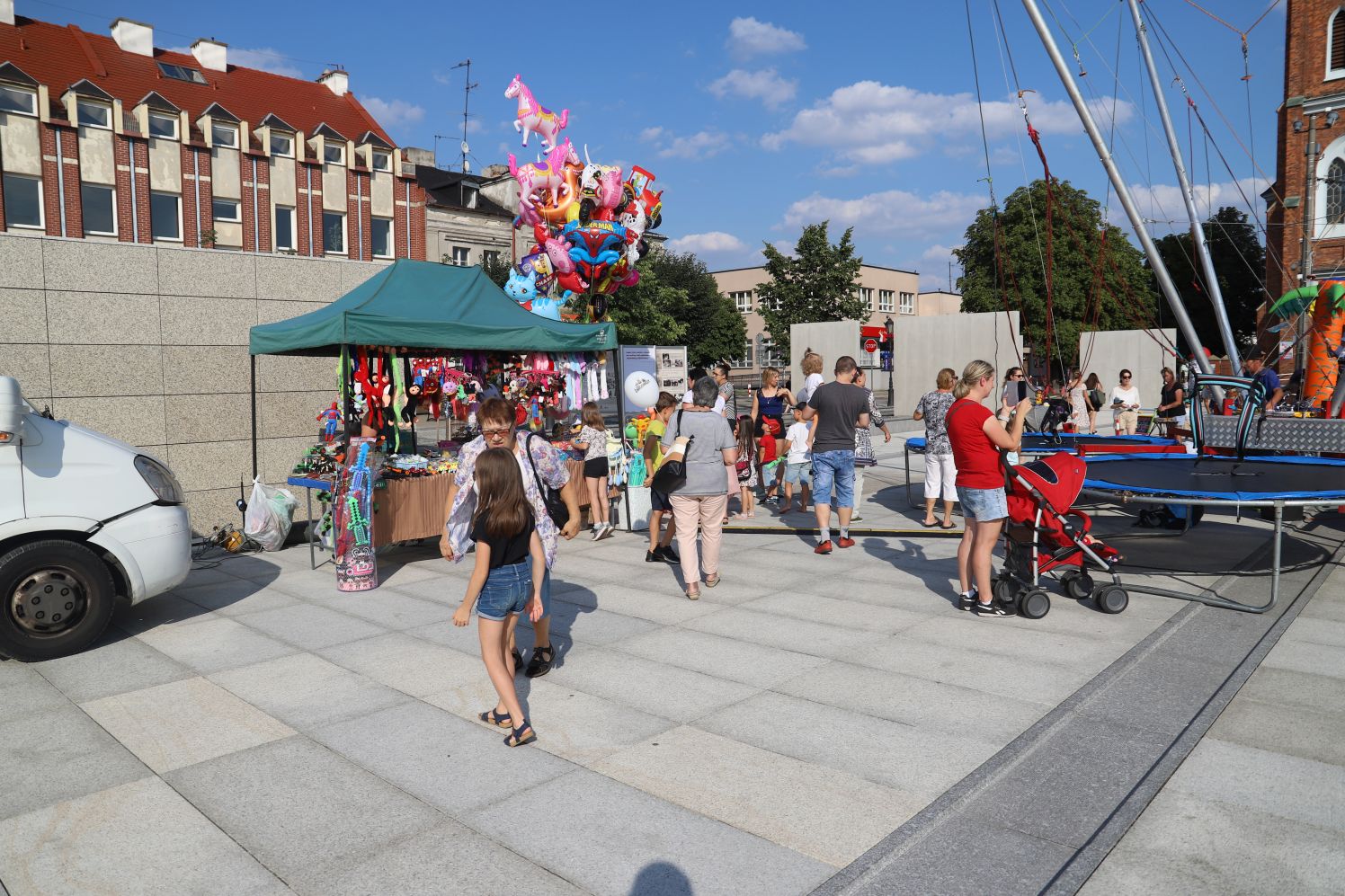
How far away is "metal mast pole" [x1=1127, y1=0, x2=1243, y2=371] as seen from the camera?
12.6 meters

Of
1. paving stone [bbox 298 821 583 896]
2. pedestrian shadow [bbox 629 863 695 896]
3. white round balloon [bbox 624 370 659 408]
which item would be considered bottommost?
paving stone [bbox 298 821 583 896]

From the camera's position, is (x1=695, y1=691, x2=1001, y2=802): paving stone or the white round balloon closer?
(x1=695, y1=691, x2=1001, y2=802): paving stone

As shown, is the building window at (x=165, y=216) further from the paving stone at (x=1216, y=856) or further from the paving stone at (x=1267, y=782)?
the paving stone at (x=1216, y=856)

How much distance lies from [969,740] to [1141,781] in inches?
30.5

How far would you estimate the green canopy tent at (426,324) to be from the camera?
8570mm

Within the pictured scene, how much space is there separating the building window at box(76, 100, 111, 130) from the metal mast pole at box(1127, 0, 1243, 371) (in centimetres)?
4548

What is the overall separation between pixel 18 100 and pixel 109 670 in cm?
4624

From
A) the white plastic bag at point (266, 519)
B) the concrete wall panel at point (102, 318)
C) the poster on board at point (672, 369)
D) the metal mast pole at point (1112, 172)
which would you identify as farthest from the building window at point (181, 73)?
the metal mast pole at point (1112, 172)

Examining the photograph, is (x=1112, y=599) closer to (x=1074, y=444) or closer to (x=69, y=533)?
(x=1074, y=444)

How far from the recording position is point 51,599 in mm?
5949

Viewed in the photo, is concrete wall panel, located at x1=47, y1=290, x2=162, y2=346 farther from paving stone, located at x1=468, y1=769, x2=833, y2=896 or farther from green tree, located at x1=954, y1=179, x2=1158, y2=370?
green tree, located at x1=954, y1=179, x2=1158, y2=370

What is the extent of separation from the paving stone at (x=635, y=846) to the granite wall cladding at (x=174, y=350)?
8568 millimetres

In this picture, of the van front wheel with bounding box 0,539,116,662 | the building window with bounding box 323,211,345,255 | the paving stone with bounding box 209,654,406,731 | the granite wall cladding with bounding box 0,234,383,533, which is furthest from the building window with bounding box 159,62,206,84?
the paving stone with bounding box 209,654,406,731

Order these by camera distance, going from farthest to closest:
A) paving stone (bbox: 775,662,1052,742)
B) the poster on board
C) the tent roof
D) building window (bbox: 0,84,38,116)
→ building window (bbox: 0,84,38,116) < the poster on board < the tent roof < paving stone (bbox: 775,662,1052,742)
